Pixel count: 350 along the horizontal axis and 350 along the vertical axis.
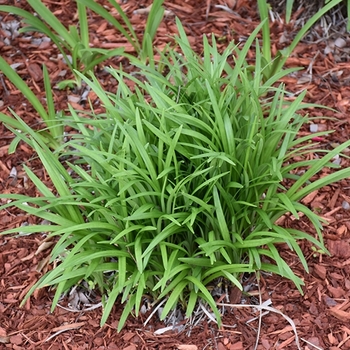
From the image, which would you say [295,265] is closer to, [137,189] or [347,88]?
[137,189]

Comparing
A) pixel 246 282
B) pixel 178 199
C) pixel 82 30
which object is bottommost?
pixel 246 282

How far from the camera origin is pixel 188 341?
252 cm

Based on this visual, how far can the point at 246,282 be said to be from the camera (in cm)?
267

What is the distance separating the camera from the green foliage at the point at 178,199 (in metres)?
2.31

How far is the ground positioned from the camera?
100.0 inches

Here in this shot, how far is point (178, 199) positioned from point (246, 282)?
0.52 m

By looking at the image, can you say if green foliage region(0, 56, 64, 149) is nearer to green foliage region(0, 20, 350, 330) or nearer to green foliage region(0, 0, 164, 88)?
green foliage region(0, 0, 164, 88)

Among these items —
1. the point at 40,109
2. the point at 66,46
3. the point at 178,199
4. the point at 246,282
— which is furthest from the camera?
the point at 66,46

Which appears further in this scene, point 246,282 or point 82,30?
point 82,30

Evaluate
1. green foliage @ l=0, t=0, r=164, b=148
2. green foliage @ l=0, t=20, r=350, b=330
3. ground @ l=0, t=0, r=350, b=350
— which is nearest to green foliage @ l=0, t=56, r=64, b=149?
green foliage @ l=0, t=0, r=164, b=148

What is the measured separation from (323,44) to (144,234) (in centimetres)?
193

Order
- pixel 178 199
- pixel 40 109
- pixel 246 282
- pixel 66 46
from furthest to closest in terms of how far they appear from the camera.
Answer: pixel 66 46 < pixel 40 109 < pixel 246 282 < pixel 178 199

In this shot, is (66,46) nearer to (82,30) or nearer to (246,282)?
(82,30)

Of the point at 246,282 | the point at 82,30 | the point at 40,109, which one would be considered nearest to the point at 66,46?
the point at 82,30
